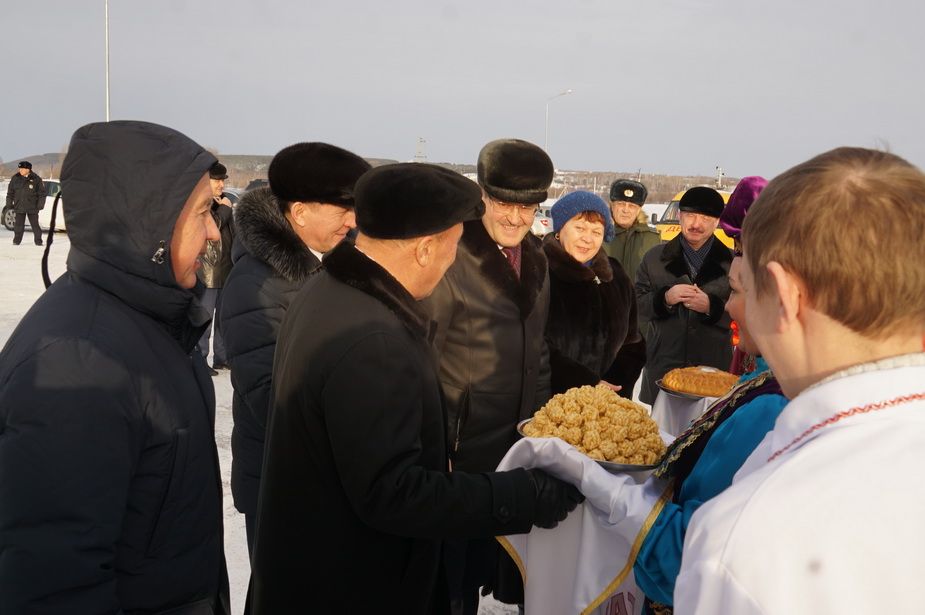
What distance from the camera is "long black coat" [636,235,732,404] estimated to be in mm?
5105

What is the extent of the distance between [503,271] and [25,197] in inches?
818

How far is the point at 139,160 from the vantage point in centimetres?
172

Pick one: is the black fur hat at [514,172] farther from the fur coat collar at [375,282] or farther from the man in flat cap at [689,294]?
the man in flat cap at [689,294]

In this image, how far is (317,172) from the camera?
3.07 metres

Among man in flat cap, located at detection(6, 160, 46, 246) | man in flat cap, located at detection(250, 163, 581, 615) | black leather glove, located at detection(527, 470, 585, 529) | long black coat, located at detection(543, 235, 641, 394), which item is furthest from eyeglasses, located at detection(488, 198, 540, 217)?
man in flat cap, located at detection(6, 160, 46, 246)

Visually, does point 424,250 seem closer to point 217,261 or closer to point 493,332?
point 493,332

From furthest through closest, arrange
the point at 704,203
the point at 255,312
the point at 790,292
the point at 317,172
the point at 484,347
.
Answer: the point at 704,203, the point at 484,347, the point at 317,172, the point at 255,312, the point at 790,292

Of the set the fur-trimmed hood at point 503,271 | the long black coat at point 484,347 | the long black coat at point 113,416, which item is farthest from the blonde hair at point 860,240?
the fur-trimmed hood at point 503,271

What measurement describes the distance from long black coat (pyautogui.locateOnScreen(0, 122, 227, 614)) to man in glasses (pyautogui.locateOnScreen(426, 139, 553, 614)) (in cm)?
132

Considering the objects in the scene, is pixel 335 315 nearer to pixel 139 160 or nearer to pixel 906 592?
pixel 139 160

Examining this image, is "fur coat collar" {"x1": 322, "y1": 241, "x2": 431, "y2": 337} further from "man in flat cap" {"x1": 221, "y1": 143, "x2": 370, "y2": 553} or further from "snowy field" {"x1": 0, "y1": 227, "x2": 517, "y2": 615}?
"snowy field" {"x1": 0, "y1": 227, "x2": 517, "y2": 615}

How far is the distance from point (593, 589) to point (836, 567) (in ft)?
4.50

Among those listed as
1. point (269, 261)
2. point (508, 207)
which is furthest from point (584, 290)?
point (269, 261)

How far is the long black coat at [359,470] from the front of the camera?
1.79 meters
